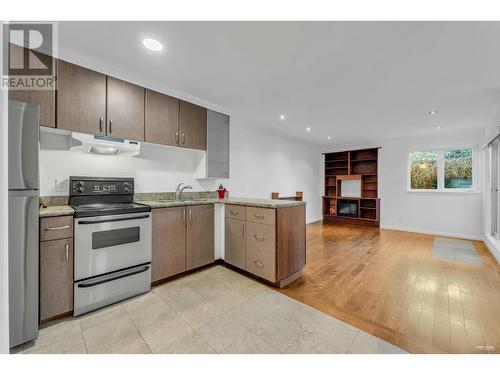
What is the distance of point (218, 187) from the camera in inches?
146

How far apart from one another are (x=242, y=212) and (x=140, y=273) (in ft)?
4.20

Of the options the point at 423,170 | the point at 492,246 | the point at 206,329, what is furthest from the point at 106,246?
the point at 423,170

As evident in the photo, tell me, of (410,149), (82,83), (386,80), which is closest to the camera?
(82,83)

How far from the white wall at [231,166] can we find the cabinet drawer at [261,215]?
4.04 ft

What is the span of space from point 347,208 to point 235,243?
4705mm

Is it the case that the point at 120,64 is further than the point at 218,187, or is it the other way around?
the point at 218,187

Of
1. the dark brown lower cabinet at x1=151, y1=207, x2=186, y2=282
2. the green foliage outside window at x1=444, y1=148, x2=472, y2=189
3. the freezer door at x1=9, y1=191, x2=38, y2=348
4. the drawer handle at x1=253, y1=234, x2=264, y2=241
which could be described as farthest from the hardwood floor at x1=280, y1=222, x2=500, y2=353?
the freezer door at x1=9, y1=191, x2=38, y2=348

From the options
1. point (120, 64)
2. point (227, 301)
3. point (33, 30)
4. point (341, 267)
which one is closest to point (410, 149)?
point (341, 267)

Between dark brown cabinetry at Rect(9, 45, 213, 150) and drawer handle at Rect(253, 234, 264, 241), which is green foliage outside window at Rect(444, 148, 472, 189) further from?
dark brown cabinetry at Rect(9, 45, 213, 150)

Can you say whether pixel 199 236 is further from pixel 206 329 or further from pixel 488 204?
pixel 488 204

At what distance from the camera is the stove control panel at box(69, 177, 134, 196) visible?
2.19 metres

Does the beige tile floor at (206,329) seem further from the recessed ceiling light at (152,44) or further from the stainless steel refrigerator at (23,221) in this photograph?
the recessed ceiling light at (152,44)
